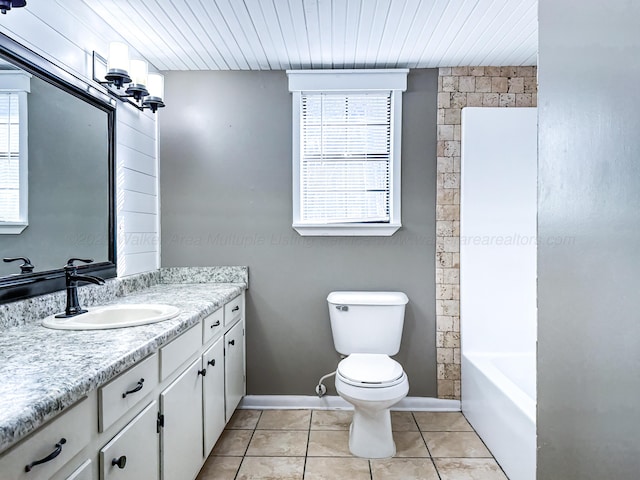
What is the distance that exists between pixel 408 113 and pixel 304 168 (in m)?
0.77

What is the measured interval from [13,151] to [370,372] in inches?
72.7

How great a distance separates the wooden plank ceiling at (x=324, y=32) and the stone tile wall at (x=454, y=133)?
0.30ft

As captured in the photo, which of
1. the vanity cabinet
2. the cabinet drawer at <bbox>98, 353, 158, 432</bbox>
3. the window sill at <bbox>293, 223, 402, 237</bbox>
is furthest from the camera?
the window sill at <bbox>293, 223, 402, 237</bbox>

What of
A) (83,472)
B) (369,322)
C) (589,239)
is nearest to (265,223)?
(369,322)

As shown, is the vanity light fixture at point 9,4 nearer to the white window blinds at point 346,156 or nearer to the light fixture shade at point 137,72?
the light fixture shade at point 137,72

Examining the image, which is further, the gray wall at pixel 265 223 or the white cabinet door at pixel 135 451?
the gray wall at pixel 265 223

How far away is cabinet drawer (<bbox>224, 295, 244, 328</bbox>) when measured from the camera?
2.26 meters

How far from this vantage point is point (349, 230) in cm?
266

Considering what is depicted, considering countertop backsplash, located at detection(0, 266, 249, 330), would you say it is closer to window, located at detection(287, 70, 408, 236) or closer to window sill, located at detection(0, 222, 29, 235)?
window sill, located at detection(0, 222, 29, 235)

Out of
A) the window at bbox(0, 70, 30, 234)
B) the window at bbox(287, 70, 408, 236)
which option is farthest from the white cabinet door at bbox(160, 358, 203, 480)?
the window at bbox(287, 70, 408, 236)

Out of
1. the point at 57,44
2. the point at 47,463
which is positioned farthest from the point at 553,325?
the point at 57,44

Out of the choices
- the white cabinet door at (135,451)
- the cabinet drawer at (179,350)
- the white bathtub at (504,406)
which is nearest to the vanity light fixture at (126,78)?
the cabinet drawer at (179,350)

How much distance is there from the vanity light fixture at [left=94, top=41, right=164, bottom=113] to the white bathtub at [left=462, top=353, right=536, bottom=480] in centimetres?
239

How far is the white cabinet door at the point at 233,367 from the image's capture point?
7.39ft
